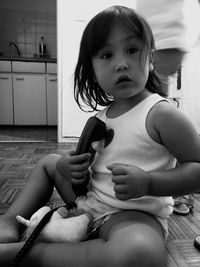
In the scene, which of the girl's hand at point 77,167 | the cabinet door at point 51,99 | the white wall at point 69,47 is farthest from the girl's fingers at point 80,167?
the cabinet door at point 51,99

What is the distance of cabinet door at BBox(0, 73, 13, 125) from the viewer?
2.67 m

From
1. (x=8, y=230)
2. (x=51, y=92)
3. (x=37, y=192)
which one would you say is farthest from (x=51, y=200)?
(x=51, y=92)

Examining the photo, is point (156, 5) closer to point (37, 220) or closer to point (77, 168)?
point (77, 168)

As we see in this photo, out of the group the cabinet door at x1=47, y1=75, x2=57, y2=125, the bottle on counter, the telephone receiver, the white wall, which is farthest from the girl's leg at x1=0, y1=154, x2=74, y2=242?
the bottle on counter

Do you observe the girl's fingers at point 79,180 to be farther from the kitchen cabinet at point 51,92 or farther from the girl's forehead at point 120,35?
the kitchen cabinet at point 51,92

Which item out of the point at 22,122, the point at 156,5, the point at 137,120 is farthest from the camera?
the point at 22,122

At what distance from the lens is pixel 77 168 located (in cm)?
55

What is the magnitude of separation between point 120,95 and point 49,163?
0.86 feet

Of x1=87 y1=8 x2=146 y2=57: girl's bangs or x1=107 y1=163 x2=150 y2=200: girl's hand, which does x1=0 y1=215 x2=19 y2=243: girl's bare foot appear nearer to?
x1=107 y1=163 x2=150 y2=200: girl's hand

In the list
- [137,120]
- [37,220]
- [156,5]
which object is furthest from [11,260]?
[156,5]

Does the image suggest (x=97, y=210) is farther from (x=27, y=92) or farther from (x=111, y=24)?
(x=27, y=92)

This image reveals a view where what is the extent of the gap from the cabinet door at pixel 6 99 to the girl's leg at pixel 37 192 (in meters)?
2.17

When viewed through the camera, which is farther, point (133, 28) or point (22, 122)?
point (22, 122)

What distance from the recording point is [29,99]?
2.77 metres
